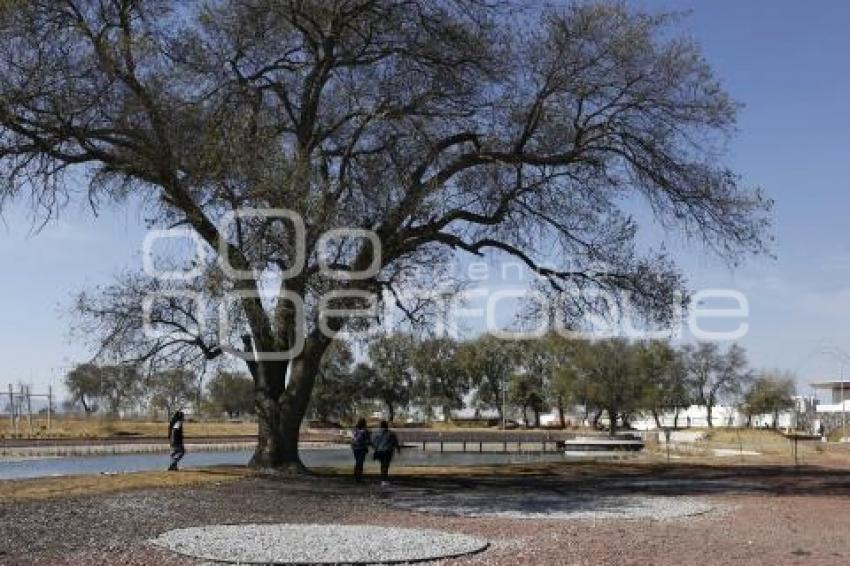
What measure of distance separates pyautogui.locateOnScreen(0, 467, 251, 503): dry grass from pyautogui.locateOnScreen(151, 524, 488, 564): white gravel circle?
206 inches

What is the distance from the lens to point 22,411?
77062mm

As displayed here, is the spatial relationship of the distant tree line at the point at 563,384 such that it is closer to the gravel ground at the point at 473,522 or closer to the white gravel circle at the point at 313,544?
the gravel ground at the point at 473,522

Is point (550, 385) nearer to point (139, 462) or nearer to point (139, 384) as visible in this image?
point (139, 462)

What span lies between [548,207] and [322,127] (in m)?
6.36

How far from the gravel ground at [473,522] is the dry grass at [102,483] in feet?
2.75

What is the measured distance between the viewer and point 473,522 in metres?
17.2

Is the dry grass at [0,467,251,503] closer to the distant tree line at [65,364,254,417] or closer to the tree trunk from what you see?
the tree trunk

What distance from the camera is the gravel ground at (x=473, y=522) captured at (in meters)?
13.3

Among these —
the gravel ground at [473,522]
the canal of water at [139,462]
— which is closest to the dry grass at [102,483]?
the gravel ground at [473,522]

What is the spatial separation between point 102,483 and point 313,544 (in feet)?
31.7

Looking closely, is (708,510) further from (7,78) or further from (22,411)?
(22,411)

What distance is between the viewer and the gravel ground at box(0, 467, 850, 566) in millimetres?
13305

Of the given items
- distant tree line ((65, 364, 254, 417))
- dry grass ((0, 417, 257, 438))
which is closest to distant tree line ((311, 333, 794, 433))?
dry grass ((0, 417, 257, 438))

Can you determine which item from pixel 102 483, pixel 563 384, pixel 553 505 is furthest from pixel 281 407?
pixel 563 384
